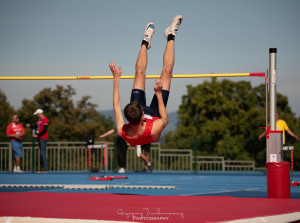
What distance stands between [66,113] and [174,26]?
1105 inches

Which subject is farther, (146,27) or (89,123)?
(89,123)

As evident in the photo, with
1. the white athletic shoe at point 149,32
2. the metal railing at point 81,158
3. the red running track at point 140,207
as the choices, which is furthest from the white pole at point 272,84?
the metal railing at point 81,158

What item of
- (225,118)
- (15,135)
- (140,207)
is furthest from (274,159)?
(225,118)

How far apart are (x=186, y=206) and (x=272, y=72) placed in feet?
10.4

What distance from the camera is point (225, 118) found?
34406mm

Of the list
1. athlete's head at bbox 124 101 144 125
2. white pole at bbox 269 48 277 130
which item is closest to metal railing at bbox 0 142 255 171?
white pole at bbox 269 48 277 130

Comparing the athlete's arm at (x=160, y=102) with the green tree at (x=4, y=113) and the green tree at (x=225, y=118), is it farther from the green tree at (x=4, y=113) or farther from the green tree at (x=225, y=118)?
the green tree at (x=225, y=118)

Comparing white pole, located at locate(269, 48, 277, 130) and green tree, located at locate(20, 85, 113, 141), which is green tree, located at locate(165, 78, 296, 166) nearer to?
green tree, located at locate(20, 85, 113, 141)

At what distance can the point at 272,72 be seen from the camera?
7207 mm

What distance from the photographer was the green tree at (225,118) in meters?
31.9

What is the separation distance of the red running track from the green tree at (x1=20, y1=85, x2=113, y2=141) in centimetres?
2699

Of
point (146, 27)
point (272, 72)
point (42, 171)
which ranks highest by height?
point (146, 27)

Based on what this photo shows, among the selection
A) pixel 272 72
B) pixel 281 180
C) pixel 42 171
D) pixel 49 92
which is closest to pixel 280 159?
pixel 281 180

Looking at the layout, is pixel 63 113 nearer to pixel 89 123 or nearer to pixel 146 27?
pixel 89 123
